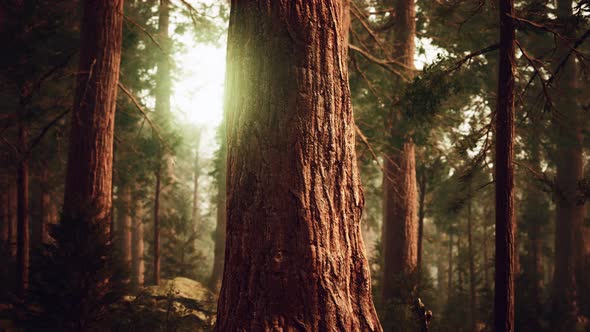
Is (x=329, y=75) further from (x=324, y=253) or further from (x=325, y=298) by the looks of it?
(x=325, y=298)

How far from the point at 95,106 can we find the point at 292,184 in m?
5.46

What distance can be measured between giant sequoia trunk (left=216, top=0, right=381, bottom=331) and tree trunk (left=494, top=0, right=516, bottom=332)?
272cm

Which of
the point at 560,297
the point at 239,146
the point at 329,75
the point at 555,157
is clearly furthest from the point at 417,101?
the point at 560,297

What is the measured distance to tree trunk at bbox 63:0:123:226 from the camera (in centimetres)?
640

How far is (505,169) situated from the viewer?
4.68 metres

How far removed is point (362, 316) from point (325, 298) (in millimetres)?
348

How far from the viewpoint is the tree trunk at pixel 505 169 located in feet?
15.1

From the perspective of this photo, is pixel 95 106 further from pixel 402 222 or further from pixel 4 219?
pixel 4 219

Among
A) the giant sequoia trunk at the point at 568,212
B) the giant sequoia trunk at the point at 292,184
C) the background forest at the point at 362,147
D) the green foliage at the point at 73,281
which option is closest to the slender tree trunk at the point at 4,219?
the background forest at the point at 362,147

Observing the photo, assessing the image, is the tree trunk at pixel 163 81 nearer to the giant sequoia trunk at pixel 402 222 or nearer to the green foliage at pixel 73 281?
the giant sequoia trunk at pixel 402 222

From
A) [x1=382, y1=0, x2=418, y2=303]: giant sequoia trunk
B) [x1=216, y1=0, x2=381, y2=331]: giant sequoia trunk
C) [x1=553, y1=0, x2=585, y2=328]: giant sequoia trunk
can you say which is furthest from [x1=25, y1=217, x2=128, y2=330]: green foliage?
[x1=553, y1=0, x2=585, y2=328]: giant sequoia trunk

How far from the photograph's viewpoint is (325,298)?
259cm

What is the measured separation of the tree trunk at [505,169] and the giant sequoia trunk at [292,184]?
2721 mm

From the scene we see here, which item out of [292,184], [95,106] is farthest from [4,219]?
[292,184]
